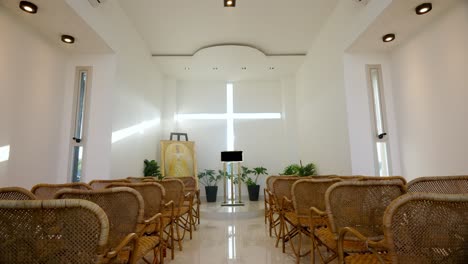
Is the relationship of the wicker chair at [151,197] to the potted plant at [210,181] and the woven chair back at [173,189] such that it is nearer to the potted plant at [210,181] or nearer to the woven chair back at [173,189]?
the woven chair back at [173,189]

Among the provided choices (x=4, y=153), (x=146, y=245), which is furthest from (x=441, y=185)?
(x=4, y=153)

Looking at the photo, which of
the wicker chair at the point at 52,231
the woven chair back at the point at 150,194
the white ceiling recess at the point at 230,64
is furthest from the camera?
the white ceiling recess at the point at 230,64

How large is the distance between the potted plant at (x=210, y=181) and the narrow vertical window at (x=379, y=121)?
4419 mm

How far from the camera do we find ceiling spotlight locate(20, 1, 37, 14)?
108 inches

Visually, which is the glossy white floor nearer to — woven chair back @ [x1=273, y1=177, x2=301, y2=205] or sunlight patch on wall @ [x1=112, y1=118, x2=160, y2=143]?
woven chair back @ [x1=273, y1=177, x2=301, y2=205]

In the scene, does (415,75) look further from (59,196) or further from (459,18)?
(59,196)

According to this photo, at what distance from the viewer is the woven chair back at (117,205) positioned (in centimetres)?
132

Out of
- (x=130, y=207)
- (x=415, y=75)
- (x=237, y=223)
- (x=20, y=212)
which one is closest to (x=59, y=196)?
(x=130, y=207)

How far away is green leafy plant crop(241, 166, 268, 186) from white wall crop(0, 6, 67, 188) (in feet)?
15.7

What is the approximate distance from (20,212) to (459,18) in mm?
4328

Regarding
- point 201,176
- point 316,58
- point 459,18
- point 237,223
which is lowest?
point 237,223

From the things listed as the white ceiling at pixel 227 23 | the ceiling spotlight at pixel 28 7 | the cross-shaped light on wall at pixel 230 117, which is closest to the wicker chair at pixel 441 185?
the white ceiling at pixel 227 23

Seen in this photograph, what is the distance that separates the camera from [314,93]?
19.1ft

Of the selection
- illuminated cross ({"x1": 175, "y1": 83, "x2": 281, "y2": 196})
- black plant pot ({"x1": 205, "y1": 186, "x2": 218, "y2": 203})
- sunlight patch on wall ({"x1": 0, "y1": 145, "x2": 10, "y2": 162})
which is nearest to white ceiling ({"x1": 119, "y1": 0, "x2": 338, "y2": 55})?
illuminated cross ({"x1": 175, "y1": 83, "x2": 281, "y2": 196})
